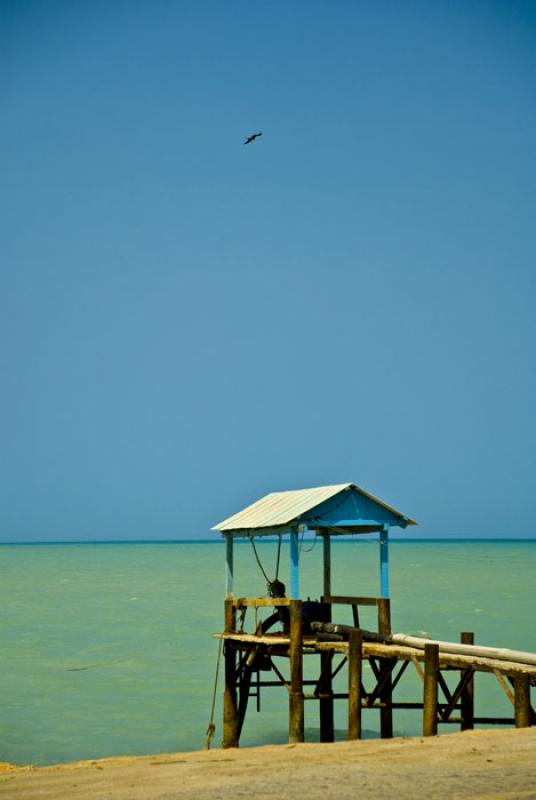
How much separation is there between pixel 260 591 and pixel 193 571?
132 feet

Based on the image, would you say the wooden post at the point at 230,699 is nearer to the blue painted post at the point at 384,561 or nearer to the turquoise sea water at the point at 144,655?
the turquoise sea water at the point at 144,655

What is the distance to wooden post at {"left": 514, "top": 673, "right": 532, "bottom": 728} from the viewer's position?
543 inches

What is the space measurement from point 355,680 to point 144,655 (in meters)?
24.2

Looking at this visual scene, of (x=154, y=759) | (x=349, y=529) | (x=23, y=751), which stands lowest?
(x=23, y=751)

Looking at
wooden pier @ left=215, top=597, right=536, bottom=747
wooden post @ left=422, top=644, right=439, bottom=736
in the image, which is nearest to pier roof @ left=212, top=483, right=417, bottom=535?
wooden pier @ left=215, top=597, right=536, bottom=747

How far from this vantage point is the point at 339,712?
1045 inches

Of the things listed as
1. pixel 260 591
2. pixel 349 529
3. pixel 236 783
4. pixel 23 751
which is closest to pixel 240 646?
pixel 349 529

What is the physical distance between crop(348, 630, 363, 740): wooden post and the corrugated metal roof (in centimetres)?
271

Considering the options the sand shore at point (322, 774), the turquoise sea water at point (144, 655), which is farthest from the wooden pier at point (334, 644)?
the sand shore at point (322, 774)

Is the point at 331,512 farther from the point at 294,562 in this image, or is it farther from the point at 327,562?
the point at 327,562

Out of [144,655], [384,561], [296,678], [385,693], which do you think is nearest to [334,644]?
[296,678]

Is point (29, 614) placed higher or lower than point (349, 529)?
lower

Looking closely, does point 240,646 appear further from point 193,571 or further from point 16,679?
point 193,571

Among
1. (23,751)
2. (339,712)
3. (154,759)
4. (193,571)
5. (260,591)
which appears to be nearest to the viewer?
(154,759)
